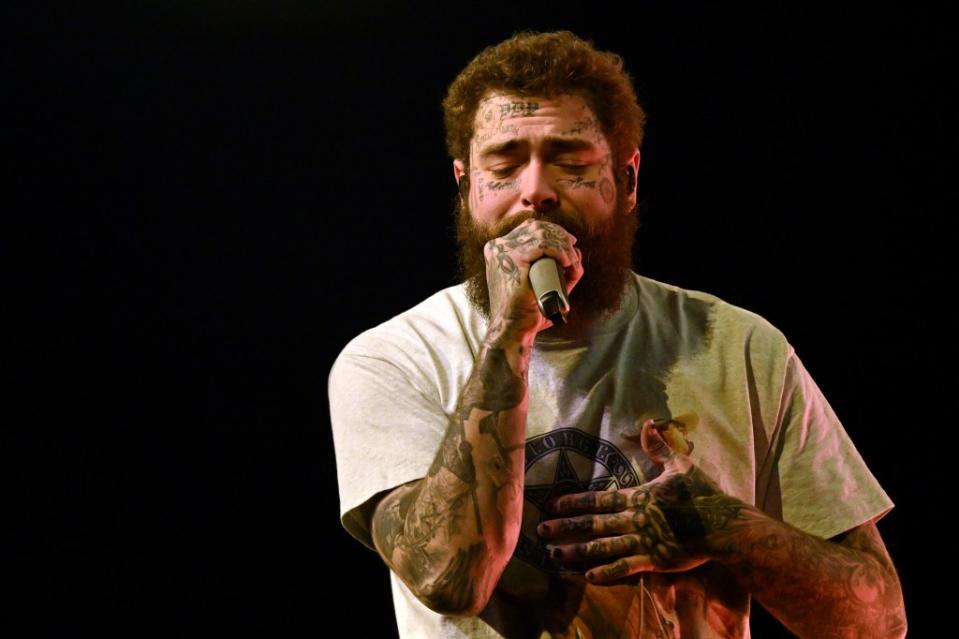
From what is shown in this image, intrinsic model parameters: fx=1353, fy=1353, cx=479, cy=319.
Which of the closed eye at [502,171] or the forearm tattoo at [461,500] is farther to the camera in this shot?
the closed eye at [502,171]

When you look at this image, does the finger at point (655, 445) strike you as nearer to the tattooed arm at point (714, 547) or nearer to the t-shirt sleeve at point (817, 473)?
the tattooed arm at point (714, 547)

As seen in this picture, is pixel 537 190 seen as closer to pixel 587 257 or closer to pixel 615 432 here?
pixel 587 257

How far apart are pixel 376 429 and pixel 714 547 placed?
0.48 metres

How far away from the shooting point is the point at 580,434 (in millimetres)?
1878

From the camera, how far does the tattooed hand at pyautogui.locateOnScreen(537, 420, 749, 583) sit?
1792mm

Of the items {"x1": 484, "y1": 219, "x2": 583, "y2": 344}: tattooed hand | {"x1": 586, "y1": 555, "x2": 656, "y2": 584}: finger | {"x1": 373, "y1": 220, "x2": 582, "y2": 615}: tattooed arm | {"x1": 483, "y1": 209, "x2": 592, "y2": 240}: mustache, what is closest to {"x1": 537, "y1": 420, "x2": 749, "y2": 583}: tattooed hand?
{"x1": 586, "y1": 555, "x2": 656, "y2": 584}: finger

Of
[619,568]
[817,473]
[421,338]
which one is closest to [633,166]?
[421,338]

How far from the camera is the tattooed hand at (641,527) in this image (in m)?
1.79

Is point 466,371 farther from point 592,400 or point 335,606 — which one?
point 335,606

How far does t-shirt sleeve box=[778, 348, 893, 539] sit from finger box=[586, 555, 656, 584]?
0.27m

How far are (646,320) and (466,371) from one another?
0.31 meters

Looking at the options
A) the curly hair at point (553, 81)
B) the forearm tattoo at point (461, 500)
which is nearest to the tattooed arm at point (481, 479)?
the forearm tattoo at point (461, 500)

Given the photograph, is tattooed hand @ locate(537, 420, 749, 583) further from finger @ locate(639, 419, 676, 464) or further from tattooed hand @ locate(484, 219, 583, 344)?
tattooed hand @ locate(484, 219, 583, 344)

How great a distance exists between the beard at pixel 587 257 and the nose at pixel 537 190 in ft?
0.04
